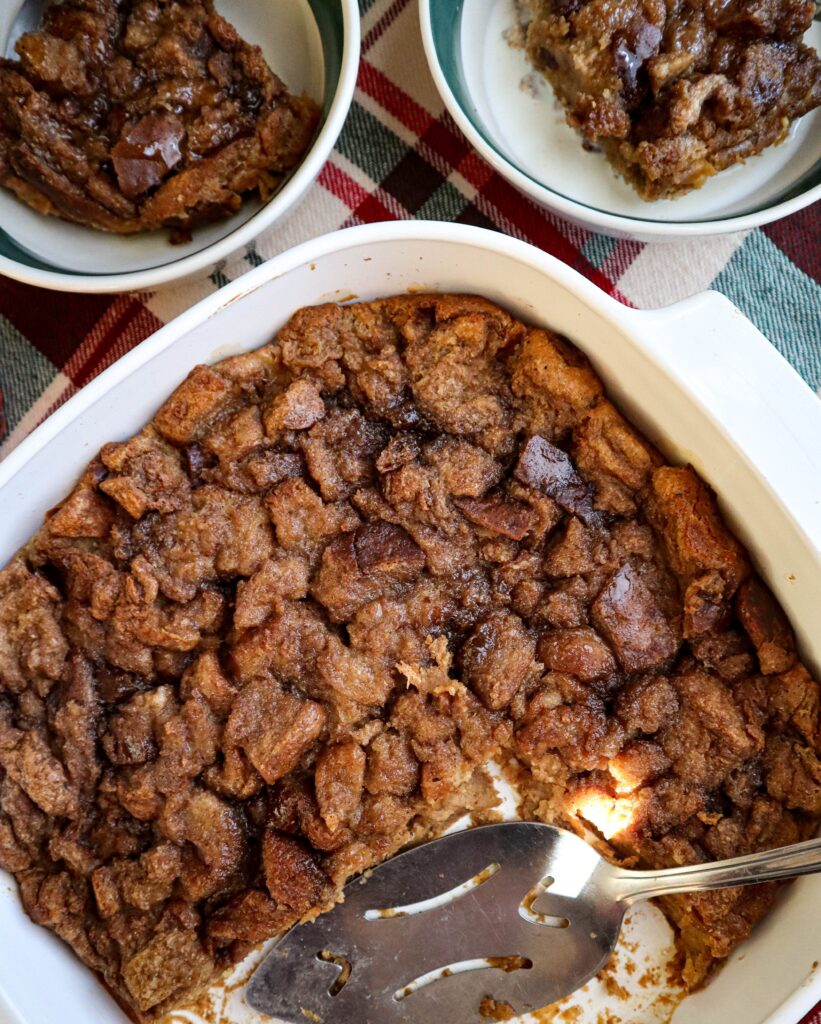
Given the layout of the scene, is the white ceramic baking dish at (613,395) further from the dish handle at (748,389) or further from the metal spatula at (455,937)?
the metal spatula at (455,937)

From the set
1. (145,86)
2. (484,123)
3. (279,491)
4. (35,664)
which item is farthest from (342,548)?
(145,86)

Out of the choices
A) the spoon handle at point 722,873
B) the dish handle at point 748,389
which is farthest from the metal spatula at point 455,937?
the dish handle at point 748,389

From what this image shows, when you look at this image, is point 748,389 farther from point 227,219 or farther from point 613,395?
point 227,219

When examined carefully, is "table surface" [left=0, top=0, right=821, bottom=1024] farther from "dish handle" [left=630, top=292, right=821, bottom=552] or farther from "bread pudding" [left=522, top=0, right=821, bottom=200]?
"dish handle" [left=630, top=292, right=821, bottom=552]

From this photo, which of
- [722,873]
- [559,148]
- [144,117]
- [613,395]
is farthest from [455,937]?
[144,117]

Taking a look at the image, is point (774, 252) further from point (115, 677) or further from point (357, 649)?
point (115, 677)
